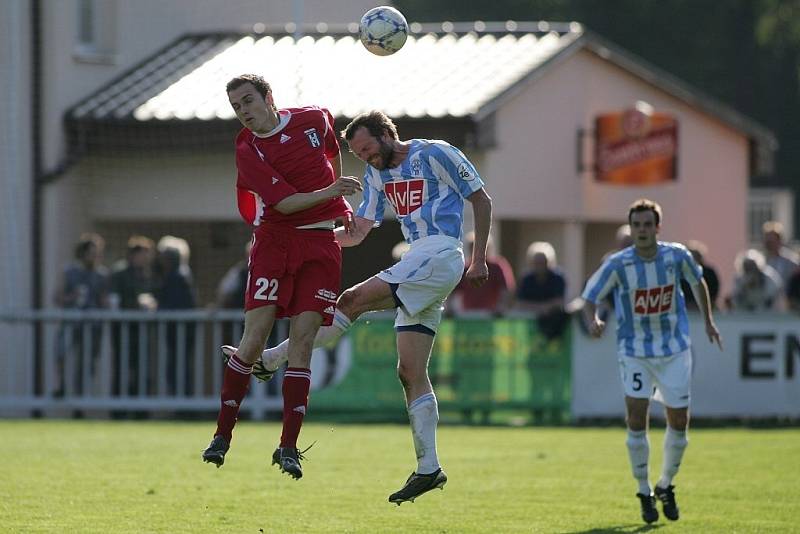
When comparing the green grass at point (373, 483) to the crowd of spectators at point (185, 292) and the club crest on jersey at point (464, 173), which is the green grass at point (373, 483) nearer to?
the crowd of spectators at point (185, 292)

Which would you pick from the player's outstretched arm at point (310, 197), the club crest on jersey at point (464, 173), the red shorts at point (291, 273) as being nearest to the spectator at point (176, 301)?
the red shorts at point (291, 273)

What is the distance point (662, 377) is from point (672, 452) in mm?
516

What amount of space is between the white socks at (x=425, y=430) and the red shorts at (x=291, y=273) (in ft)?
2.40

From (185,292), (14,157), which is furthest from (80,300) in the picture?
(14,157)

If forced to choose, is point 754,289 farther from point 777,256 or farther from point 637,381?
A: point 637,381

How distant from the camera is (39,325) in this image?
19.9 meters

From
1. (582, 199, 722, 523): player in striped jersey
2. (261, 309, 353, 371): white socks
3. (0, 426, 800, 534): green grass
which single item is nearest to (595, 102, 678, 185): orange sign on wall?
(0, 426, 800, 534): green grass

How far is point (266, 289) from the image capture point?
383 inches

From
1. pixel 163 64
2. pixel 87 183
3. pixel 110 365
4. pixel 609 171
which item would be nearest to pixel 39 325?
pixel 110 365

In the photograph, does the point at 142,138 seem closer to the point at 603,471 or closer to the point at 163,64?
the point at 163,64

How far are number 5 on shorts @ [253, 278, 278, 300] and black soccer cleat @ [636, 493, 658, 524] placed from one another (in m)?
2.96

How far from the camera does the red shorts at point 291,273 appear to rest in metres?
9.71

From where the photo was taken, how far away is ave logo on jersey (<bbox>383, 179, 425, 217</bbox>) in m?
9.71

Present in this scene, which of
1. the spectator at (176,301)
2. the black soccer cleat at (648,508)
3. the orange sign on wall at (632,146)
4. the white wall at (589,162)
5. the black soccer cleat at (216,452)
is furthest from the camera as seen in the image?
the orange sign on wall at (632,146)
